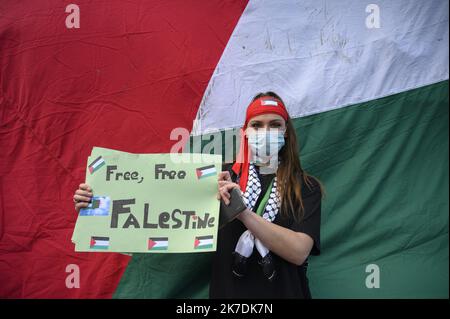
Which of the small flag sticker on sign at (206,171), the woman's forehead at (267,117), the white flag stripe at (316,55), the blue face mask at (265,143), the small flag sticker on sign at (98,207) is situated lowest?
the small flag sticker on sign at (98,207)

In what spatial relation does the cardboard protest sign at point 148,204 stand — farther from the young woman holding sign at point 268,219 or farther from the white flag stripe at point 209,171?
the young woman holding sign at point 268,219

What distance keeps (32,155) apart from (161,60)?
0.80m

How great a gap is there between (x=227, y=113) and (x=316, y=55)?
0.57m

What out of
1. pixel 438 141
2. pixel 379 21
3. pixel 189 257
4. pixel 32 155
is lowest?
pixel 189 257

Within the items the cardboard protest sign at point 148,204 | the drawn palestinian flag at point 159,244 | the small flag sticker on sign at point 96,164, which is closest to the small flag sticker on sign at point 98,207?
the cardboard protest sign at point 148,204

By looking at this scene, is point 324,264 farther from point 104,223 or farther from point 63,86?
point 63,86

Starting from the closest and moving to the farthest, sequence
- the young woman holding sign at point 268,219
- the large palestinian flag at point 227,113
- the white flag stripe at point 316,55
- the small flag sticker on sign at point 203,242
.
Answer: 1. the young woman holding sign at point 268,219
2. the small flag sticker on sign at point 203,242
3. the large palestinian flag at point 227,113
4. the white flag stripe at point 316,55

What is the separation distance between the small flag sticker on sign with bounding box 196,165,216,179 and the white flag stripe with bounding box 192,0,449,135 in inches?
23.2

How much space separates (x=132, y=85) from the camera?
7.45 ft

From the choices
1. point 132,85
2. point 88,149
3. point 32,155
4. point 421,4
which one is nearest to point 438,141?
point 421,4

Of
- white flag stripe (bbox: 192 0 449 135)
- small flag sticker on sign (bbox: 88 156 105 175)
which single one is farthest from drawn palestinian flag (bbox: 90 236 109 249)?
white flag stripe (bbox: 192 0 449 135)

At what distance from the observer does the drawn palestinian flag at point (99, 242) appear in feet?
5.78

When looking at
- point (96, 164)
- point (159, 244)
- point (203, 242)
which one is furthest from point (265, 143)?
point (96, 164)

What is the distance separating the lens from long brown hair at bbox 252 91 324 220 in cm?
167
